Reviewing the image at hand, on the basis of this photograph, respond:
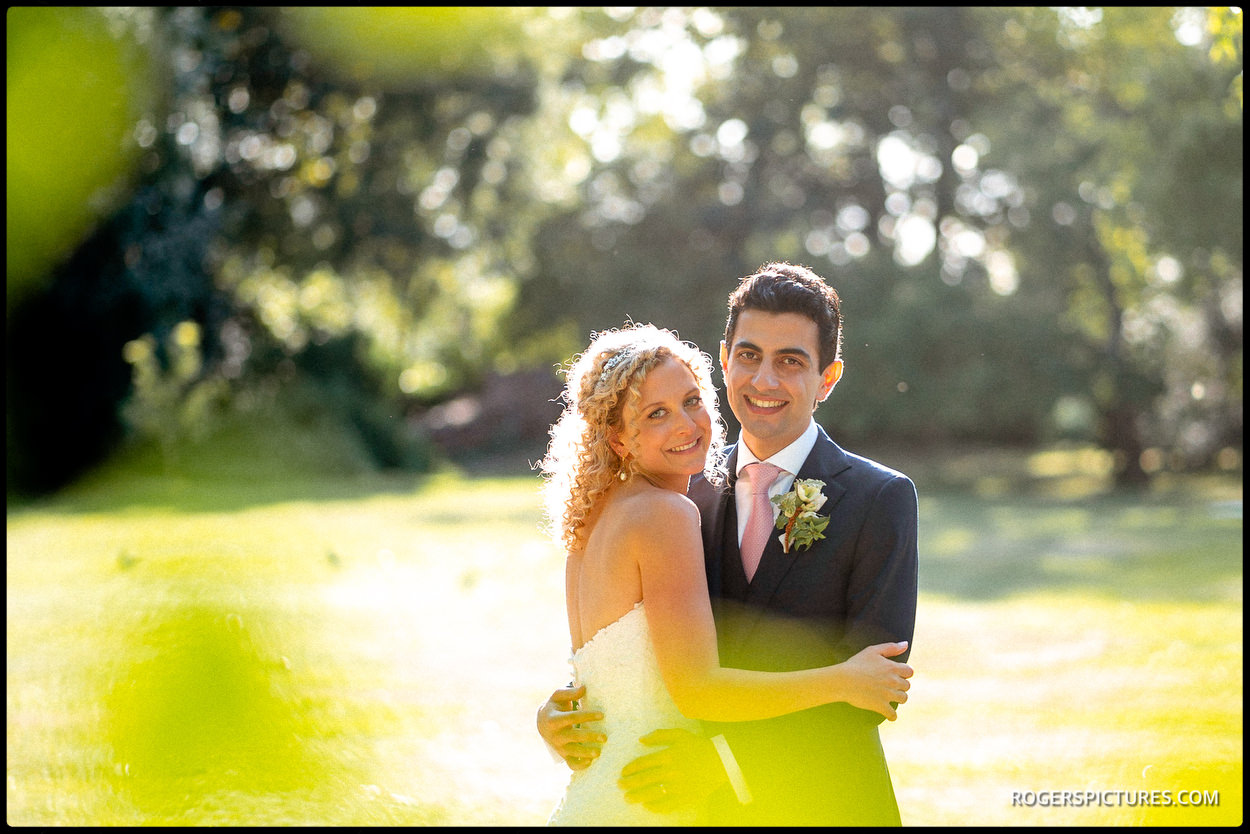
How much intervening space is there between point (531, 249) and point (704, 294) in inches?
260

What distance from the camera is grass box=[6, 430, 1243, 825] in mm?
2156

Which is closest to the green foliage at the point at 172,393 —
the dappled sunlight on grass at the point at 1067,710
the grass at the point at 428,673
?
the grass at the point at 428,673

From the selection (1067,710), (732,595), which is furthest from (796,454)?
(1067,710)

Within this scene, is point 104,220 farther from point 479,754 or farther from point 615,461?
point 615,461

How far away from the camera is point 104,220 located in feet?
85.4

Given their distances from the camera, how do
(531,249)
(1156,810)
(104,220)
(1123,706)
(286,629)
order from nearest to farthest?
1. (286,629)
2. (1156,810)
3. (1123,706)
4. (104,220)
5. (531,249)

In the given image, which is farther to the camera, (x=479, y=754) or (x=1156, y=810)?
(x=479, y=754)

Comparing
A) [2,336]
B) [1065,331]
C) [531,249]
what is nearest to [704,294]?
[531,249]

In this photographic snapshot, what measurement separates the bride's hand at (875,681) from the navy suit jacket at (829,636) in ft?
0.28

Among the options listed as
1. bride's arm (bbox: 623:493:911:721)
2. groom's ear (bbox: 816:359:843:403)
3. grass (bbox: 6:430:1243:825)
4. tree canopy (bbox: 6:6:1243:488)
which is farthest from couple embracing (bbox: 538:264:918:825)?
tree canopy (bbox: 6:6:1243:488)

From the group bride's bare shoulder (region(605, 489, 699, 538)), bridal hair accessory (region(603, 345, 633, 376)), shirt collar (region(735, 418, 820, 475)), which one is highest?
bridal hair accessory (region(603, 345, 633, 376))

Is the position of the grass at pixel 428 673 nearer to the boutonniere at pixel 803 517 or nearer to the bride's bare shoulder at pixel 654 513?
→ the bride's bare shoulder at pixel 654 513

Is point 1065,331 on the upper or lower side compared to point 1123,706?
upper

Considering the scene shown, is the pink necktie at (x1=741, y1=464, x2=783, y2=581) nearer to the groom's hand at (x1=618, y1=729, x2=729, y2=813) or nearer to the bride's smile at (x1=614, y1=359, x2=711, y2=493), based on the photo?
the bride's smile at (x1=614, y1=359, x2=711, y2=493)
